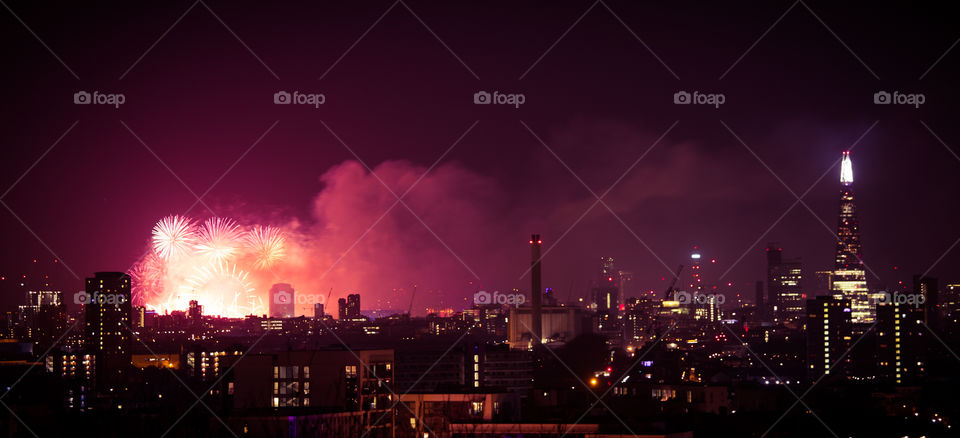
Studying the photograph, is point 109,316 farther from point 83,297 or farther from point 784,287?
point 784,287

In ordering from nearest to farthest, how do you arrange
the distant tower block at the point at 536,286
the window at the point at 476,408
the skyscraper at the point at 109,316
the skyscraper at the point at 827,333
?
the window at the point at 476,408 < the skyscraper at the point at 109,316 < the skyscraper at the point at 827,333 < the distant tower block at the point at 536,286

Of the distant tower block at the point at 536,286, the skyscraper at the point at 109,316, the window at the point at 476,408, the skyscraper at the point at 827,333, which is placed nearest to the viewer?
the window at the point at 476,408

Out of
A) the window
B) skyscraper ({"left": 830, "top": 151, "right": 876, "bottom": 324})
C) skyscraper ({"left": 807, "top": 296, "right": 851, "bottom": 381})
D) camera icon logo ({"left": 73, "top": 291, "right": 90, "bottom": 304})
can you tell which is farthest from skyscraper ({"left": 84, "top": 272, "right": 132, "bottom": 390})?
skyscraper ({"left": 830, "top": 151, "right": 876, "bottom": 324})

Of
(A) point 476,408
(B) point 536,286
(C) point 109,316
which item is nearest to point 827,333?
(B) point 536,286

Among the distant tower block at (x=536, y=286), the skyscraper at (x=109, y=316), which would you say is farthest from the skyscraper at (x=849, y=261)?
the skyscraper at (x=109, y=316)

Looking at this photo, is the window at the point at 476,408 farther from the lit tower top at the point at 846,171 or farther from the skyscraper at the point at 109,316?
the lit tower top at the point at 846,171

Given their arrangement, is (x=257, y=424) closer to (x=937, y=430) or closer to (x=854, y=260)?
(x=937, y=430)

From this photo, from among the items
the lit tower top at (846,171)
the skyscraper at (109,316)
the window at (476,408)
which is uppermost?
the lit tower top at (846,171)
